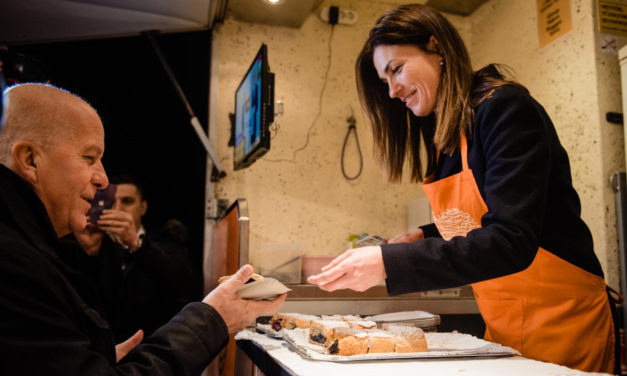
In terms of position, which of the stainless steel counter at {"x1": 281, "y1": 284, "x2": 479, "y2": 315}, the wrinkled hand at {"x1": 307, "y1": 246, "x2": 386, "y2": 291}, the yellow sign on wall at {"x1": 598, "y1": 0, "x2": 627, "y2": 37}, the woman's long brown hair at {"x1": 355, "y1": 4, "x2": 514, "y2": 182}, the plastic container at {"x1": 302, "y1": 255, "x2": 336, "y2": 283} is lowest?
the stainless steel counter at {"x1": 281, "y1": 284, "x2": 479, "y2": 315}

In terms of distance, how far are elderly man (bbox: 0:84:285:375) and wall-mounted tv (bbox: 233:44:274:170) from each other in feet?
4.18

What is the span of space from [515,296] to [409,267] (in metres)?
0.46

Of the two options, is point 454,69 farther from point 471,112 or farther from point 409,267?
point 409,267

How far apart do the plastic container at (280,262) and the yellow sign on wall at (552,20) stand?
2224 mm

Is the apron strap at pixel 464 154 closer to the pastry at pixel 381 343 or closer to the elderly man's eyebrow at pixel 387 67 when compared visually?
the elderly man's eyebrow at pixel 387 67

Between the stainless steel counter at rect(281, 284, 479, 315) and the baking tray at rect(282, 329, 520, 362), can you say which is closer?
the baking tray at rect(282, 329, 520, 362)

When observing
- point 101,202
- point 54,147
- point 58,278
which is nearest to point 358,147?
point 101,202

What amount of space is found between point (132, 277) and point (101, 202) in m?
0.54

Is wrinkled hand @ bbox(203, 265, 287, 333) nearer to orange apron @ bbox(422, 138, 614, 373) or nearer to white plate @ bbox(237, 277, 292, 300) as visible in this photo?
white plate @ bbox(237, 277, 292, 300)

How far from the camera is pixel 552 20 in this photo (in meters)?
2.95

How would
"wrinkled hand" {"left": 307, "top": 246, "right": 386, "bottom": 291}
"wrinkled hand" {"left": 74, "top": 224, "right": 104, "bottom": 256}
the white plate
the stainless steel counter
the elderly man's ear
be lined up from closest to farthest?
1. the elderly man's ear
2. "wrinkled hand" {"left": 307, "top": 246, "right": 386, "bottom": 291}
3. the white plate
4. the stainless steel counter
5. "wrinkled hand" {"left": 74, "top": 224, "right": 104, "bottom": 256}

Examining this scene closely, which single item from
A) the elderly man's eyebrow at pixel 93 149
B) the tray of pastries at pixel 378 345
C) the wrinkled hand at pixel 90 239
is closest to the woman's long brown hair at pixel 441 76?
the tray of pastries at pixel 378 345

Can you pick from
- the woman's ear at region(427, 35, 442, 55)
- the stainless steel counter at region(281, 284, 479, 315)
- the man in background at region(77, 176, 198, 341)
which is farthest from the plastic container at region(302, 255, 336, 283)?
the woman's ear at region(427, 35, 442, 55)

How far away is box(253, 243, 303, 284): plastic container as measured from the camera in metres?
2.63
